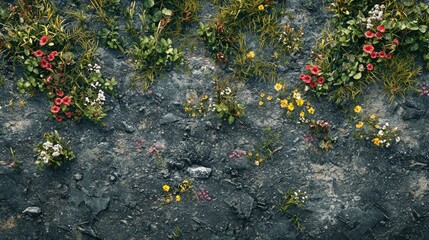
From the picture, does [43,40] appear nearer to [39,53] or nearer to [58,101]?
[39,53]

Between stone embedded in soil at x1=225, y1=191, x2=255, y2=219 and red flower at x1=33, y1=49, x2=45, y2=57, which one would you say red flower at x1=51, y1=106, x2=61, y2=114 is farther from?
stone embedded in soil at x1=225, y1=191, x2=255, y2=219

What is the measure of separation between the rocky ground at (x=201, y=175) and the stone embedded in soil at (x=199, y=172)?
20 millimetres

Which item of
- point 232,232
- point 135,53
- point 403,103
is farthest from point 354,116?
point 135,53

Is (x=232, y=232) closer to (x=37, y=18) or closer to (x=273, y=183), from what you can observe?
(x=273, y=183)

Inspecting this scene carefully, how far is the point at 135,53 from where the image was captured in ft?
29.7

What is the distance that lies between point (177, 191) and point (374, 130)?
4.09m

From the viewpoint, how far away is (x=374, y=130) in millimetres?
8680

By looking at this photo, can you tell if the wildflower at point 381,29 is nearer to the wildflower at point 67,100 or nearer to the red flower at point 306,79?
the red flower at point 306,79

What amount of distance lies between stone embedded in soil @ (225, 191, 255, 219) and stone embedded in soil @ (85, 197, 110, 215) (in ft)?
7.65

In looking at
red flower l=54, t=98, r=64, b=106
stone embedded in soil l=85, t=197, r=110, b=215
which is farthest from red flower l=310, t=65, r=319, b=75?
red flower l=54, t=98, r=64, b=106

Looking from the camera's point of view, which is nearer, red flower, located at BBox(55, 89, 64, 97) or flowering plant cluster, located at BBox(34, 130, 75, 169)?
flowering plant cluster, located at BBox(34, 130, 75, 169)

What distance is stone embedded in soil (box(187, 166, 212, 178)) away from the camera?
28.2 ft

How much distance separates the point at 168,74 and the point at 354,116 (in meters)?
3.91

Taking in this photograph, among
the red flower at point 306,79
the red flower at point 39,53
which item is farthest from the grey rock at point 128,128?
the red flower at point 306,79
